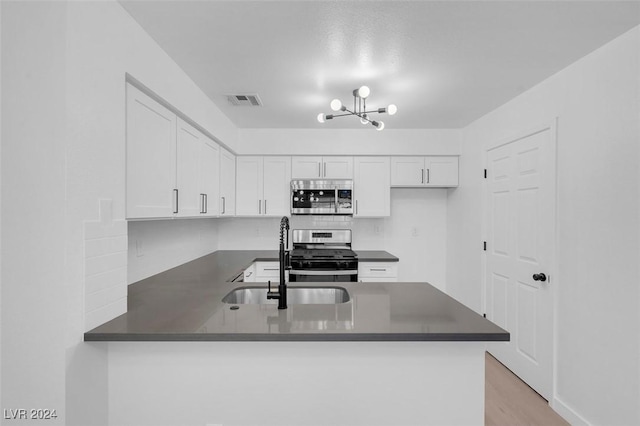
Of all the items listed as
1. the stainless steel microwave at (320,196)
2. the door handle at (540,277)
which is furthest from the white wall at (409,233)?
the door handle at (540,277)

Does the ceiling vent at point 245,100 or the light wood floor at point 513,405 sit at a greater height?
the ceiling vent at point 245,100

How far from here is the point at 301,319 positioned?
152 cm

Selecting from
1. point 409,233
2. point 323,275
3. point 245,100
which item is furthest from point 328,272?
point 245,100

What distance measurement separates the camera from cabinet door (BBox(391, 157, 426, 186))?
396 cm

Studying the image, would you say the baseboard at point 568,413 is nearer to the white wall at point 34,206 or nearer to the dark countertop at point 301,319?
the dark countertop at point 301,319

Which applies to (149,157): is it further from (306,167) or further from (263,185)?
(306,167)

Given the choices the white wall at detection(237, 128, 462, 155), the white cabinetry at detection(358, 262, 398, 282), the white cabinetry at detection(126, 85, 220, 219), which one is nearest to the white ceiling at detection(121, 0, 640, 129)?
the white cabinetry at detection(126, 85, 220, 219)

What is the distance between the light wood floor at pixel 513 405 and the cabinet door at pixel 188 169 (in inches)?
104

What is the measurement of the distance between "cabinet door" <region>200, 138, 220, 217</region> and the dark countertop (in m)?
0.89

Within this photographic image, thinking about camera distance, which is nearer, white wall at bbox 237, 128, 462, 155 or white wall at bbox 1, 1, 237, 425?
white wall at bbox 1, 1, 237, 425

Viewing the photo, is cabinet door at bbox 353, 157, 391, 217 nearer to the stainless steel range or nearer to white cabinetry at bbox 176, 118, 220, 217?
the stainless steel range

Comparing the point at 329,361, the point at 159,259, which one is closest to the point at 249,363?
the point at 329,361

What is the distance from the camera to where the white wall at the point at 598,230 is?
1781mm

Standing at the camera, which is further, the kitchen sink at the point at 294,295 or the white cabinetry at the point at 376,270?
the white cabinetry at the point at 376,270
